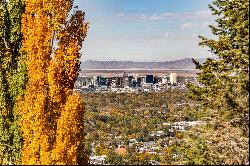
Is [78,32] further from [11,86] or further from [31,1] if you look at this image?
[11,86]

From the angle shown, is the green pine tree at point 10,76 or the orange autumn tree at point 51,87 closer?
the orange autumn tree at point 51,87

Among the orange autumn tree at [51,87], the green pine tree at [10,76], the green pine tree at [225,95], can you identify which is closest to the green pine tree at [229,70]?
the green pine tree at [225,95]

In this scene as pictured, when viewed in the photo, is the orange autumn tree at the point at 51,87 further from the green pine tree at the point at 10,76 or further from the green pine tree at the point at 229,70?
the green pine tree at the point at 229,70

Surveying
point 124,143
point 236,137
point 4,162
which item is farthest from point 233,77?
point 124,143

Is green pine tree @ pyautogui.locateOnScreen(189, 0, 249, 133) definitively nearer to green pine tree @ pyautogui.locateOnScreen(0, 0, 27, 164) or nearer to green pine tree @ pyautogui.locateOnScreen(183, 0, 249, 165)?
green pine tree @ pyautogui.locateOnScreen(183, 0, 249, 165)

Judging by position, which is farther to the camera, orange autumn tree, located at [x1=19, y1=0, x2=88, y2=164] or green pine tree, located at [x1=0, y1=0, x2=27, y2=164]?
green pine tree, located at [x1=0, y1=0, x2=27, y2=164]

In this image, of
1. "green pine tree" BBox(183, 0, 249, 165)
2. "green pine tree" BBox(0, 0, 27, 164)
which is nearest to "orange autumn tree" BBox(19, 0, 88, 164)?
"green pine tree" BBox(0, 0, 27, 164)
